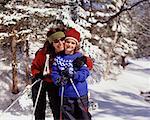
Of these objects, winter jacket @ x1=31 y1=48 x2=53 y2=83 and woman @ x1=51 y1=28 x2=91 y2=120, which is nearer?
woman @ x1=51 y1=28 x2=91 y2=120

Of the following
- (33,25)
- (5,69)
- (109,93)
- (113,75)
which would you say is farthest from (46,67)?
(113,75)

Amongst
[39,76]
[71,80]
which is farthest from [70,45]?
[39,76]

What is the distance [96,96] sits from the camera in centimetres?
2370

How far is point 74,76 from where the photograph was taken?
557 centimetres

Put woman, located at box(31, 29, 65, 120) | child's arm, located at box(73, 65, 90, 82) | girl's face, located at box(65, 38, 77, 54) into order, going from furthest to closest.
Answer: woman, located at box(31, 29, 65, 120)
girl's face, located at box(65, 38, 77, 54)
child's arm, located at box(73, 65, 90, 82)

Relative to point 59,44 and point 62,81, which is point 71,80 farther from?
point 59,44

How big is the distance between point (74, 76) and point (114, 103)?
1723 cm

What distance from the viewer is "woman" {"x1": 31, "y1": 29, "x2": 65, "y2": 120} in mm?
5820

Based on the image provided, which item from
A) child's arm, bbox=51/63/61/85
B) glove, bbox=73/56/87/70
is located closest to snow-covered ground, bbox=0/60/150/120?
child's arm, bbox=51/63/61/85

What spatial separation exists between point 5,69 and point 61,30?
17070mm

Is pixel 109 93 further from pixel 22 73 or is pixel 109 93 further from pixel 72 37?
pixel 72 37

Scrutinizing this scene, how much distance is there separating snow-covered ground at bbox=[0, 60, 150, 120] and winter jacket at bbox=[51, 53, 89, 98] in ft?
17.3

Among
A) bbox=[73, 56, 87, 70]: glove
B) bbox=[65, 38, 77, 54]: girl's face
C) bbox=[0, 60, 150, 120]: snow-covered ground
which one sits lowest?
bbox=[0, 60, 150, 120]: snow-covered ground

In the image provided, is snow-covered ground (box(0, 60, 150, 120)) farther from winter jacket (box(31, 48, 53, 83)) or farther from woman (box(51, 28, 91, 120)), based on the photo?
woman (box(51, 28, 91, 120))
